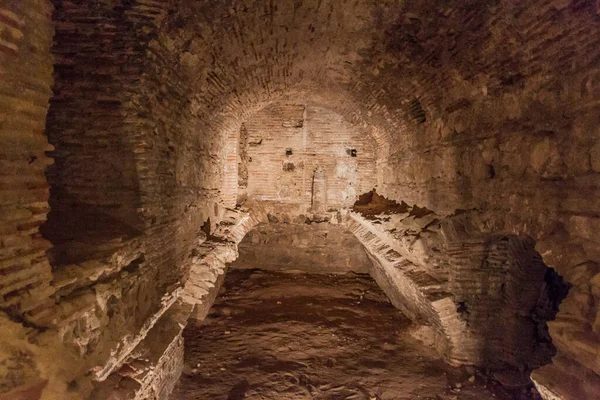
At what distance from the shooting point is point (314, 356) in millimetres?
5180

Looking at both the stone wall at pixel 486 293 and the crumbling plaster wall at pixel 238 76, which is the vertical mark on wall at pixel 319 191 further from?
the stone wall at pixel 486 293

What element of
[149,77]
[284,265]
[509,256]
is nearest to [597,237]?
[509,256]

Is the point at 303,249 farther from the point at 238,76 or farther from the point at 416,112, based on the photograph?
the point at 238,76

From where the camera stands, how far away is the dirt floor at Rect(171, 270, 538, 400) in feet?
14.2

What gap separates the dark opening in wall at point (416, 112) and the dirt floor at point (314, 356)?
3.55 metres

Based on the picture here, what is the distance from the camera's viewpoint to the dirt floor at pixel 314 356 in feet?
14.2

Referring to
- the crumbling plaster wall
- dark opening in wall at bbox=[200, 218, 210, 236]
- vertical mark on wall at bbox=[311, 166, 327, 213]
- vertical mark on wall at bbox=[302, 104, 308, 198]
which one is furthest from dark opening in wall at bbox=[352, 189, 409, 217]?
dark opening in wall at bbox=[200, 218, 210, 236]

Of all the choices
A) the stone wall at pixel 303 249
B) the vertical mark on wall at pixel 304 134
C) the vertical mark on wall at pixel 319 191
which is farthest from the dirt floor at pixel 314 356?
the vertical mark on wall at pixel 304 134

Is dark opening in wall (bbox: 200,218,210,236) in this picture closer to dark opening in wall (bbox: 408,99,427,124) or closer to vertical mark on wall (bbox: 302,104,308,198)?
dark opening in wall (bbox: 408,99,427,124)

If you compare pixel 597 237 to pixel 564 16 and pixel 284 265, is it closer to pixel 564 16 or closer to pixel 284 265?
pixel 564 16

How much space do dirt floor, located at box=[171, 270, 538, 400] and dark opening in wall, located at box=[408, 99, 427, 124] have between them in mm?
3546

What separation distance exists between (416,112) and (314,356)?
4.18 metres

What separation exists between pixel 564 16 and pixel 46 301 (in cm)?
366

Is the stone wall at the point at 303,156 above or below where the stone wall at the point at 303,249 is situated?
above
